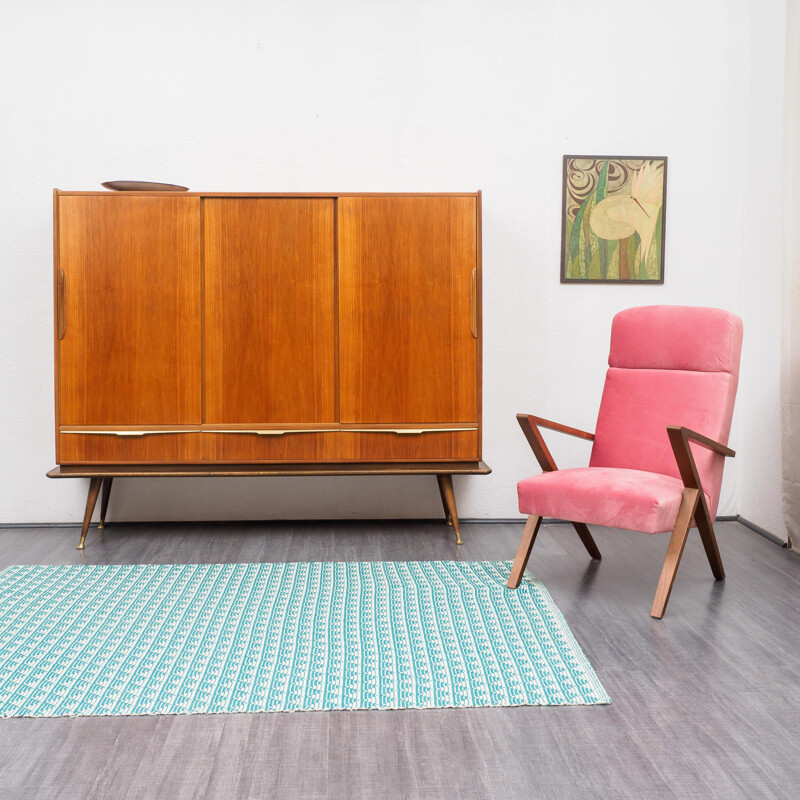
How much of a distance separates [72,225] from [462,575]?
7.45 feet

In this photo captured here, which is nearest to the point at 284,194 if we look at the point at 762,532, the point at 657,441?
the point at 657,441

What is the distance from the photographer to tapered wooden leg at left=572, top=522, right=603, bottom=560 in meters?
3.17

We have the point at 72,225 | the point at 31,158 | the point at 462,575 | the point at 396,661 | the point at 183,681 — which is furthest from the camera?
the point at 31,158

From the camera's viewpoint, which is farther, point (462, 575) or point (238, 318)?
point (238, 318)

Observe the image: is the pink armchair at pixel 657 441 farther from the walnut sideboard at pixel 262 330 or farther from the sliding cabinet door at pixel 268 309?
the sliding cabinet door at pixel 268 309

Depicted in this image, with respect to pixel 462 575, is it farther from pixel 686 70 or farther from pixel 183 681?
pixel 686 70

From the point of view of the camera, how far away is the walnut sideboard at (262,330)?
3490 mm

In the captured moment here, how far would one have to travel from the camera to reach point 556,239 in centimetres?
402

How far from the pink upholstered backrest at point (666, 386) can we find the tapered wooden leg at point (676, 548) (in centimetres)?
22

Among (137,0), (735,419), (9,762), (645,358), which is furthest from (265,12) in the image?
(9,762)

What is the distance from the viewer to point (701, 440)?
2678 mm

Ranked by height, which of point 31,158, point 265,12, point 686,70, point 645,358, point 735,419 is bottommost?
point 735,419

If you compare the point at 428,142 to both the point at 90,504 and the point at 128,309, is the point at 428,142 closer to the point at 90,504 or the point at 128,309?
the point at 128,309

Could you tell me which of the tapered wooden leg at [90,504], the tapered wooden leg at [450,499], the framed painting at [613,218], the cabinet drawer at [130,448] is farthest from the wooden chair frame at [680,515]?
the tapered wooden leg at [90,504]
